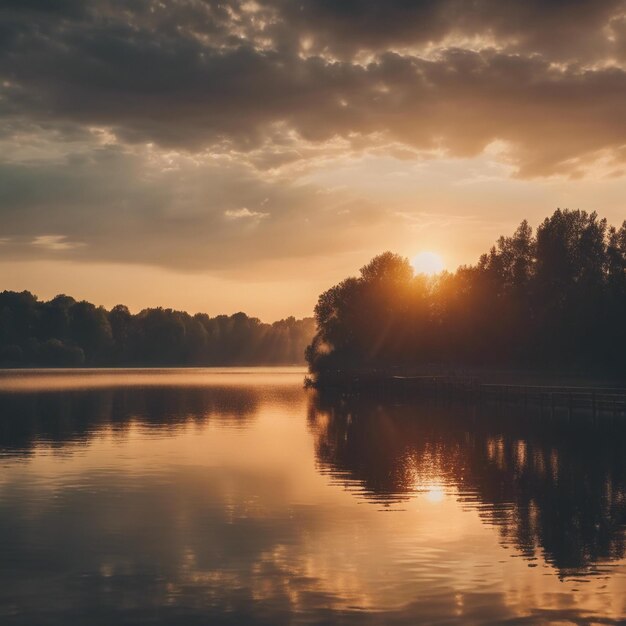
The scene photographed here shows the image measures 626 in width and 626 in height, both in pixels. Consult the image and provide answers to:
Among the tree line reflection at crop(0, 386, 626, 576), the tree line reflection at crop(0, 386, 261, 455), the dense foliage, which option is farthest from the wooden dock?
the tree line reflection at crop(0, 386, 261, 455)

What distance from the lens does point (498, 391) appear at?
93375 mm

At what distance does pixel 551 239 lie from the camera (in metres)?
126

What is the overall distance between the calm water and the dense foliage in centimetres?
6272

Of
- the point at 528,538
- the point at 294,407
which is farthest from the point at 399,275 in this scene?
the point at 528,538

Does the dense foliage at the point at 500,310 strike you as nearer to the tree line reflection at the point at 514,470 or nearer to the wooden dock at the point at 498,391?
the wooden dock at the point at 498,391

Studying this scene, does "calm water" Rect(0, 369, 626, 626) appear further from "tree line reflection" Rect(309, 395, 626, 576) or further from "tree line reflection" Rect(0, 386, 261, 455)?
"tree line reflection" Rect(0, 386, 261, 455)

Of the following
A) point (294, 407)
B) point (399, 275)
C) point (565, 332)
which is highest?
point (399, 275)

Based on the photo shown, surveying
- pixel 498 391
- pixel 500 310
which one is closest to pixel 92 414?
pixel 498 391

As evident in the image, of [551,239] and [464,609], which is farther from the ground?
[551,239]

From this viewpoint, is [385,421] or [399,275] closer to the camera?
[385,421]

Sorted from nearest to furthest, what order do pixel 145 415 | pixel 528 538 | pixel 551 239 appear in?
pixel 528 538
pixel 145 415
pixel 551 239

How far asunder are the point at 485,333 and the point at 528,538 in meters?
112

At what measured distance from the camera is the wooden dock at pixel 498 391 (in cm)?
7384

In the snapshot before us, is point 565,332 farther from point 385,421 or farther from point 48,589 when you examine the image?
point 48,589
